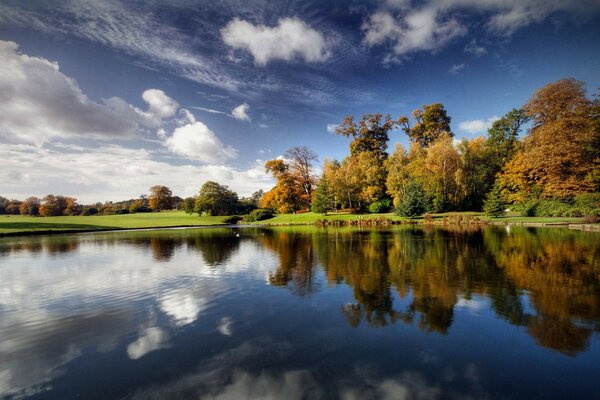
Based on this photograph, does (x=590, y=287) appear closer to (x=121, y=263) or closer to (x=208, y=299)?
(x=208, y=299)

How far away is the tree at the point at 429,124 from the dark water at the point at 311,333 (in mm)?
53607

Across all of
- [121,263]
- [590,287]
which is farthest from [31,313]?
[590,287]

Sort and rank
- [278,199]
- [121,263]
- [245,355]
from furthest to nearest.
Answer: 1. [278,199]
2. [121,263]
3. [245,355]

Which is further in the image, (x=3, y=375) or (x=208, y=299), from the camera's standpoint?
(x=208, y=299)

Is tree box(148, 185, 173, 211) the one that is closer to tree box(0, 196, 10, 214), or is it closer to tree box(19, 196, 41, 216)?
tree box(19, 196, 41, 216)

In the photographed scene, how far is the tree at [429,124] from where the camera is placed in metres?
61.1

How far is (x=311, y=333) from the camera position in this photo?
21.9ft

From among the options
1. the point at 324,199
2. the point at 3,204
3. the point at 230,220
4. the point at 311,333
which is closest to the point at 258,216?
the point at 230,220

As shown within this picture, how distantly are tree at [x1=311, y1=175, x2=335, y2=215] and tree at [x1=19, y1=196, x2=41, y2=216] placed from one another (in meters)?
82.2

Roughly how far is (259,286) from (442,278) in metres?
7.03

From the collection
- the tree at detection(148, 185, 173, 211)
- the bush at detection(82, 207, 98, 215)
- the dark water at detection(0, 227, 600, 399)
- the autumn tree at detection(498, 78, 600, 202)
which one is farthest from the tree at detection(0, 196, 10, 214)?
the autumn tree at detection(498, 78, 600, 202)

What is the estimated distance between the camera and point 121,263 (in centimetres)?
1662

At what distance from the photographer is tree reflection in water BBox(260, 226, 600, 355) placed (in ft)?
22.9

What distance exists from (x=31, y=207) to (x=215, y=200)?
180 feet
